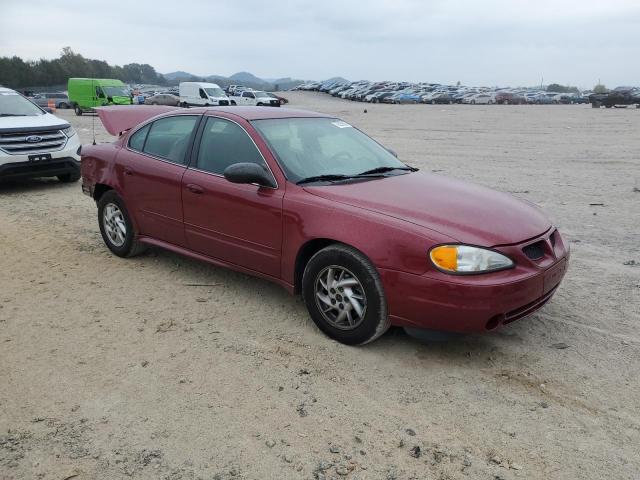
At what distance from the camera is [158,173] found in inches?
200

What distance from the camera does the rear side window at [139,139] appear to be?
18.0 feet

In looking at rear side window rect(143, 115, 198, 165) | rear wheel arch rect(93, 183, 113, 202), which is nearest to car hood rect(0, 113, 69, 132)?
rear wheel arch rect(93, 183, 113, 202)

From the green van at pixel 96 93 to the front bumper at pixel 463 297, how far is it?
33.2 meters

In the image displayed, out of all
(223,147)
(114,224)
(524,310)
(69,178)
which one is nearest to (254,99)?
(69,178)

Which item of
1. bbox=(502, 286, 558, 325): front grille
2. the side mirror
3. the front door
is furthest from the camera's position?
the front door

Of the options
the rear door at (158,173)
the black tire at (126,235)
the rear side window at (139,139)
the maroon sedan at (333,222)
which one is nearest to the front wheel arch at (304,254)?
the maroon sedan at (333,222)

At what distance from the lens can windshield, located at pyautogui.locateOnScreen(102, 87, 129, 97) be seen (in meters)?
34.2

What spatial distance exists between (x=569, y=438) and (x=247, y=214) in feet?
8.67

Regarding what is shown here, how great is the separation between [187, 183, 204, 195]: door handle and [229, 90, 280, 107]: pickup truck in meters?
A: 34.3

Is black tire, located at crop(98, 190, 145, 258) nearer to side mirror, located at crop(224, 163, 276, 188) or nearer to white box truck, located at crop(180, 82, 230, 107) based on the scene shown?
side mirror, located at crop(224, 163, 276, 188)

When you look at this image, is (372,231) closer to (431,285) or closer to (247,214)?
(431,285)

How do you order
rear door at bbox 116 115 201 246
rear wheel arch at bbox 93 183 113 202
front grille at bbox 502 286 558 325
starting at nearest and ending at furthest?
front grille at bbox 502 286 558 325, rear door at bbox 116 115 201 246, rear wheel arch at bbox 93 183 113 202

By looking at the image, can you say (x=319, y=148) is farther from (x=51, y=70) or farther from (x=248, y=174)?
(x=51, y=70)

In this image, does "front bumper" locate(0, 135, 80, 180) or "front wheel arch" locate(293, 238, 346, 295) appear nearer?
"front wheel arch" locate(293, 238, 346, 295)
